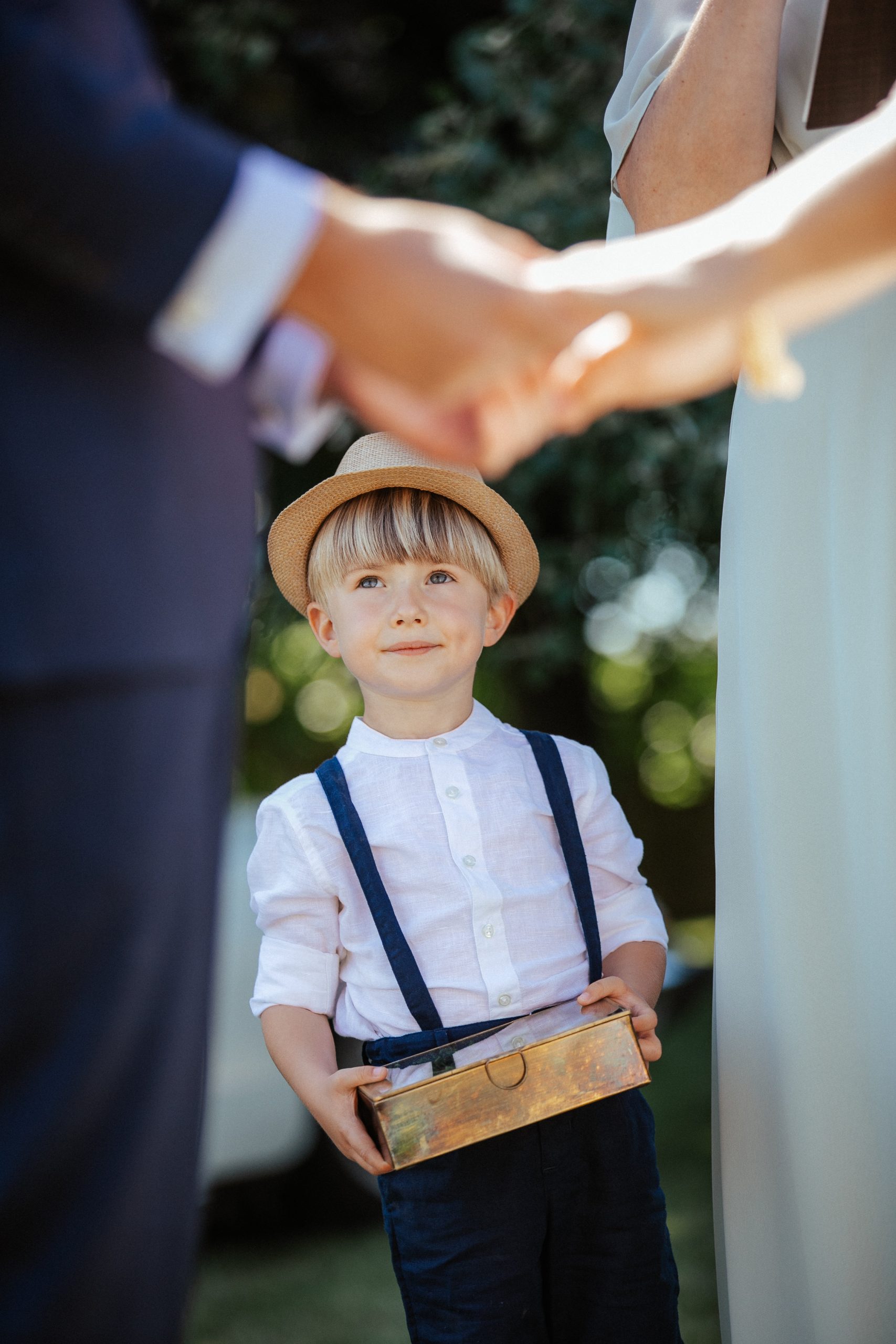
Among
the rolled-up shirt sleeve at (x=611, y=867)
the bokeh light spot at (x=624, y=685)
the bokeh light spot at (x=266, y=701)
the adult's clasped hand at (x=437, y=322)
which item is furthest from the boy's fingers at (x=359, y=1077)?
the bokeh light spot at (x=624, y=685)

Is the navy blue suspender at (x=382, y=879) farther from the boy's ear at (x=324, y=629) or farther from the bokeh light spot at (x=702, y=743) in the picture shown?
the bokeh light spot at (x=702, y=743)

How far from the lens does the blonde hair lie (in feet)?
6.88

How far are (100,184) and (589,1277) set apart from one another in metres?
1.72

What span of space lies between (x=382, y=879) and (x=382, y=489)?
28.4 inches

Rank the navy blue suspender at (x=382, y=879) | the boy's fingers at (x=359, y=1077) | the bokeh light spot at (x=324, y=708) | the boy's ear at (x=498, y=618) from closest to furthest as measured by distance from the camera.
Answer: the boy's fingers at (x=359, y=1077)
the navy blue suspender at (x=382, y=879)
the boy's ear at (x=498, y=618)
the bokeh light spot at (x=324, y=708)

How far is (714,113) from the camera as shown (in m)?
1.91

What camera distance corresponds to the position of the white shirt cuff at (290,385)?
3.53ft

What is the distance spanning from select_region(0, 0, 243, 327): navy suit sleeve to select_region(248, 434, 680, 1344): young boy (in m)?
1.09

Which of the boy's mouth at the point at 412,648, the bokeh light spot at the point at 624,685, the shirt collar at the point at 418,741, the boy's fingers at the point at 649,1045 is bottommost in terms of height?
the boy's fingers at the point at 649,1045

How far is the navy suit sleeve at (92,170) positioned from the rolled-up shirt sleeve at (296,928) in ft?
3.69

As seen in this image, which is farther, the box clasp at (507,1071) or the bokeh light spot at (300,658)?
the bokeh light spot at (300,658)

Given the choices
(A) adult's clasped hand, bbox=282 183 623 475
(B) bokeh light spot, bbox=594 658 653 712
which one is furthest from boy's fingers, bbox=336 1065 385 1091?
(B) bokeh light spot, bbox=594 658 653 712

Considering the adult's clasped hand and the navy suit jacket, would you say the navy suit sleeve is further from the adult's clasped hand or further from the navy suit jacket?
the adult's clasped hand

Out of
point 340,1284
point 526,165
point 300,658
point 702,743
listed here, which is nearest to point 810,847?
point 340,1284
